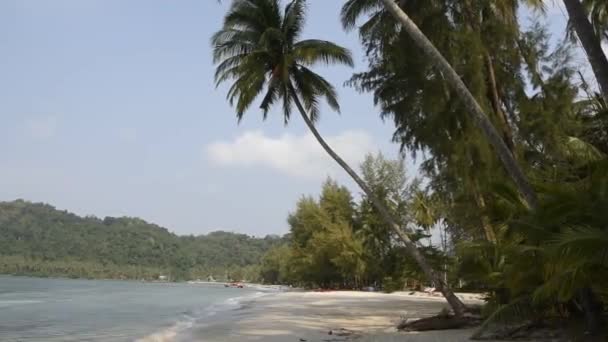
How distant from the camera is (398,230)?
1420 cm

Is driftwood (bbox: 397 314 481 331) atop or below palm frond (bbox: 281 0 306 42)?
below

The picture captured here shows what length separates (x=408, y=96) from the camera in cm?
1495

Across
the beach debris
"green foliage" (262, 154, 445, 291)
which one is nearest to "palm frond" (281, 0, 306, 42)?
the beach debris

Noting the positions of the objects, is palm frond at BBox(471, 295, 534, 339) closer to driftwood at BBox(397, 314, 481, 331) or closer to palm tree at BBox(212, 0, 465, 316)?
driftwood at BBox(397, 314, 481, 331)

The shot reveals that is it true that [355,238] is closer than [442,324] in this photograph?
No

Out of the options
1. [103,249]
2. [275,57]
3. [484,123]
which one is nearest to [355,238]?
[275,57]

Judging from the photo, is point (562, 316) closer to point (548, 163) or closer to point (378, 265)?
point (548, 163)

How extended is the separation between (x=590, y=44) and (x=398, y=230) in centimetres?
823

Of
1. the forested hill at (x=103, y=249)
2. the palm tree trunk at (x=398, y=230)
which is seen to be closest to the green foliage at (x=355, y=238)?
the palm tree trunk at (x=398, y=230)

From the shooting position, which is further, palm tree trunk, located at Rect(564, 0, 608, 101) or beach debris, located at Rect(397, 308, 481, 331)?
beach debris, located at Rect(397, 308, 481, 331)

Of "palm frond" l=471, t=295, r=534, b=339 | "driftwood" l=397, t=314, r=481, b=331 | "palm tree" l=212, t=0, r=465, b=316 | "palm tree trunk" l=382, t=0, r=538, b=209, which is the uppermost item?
"palm tree" l=212, t=0, r=465, b=316

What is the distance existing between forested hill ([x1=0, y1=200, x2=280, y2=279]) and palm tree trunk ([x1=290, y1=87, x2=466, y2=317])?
114 metres

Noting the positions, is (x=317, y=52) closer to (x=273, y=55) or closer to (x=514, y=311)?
(x=273, y=55)

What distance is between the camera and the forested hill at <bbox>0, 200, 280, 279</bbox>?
11900 cm
